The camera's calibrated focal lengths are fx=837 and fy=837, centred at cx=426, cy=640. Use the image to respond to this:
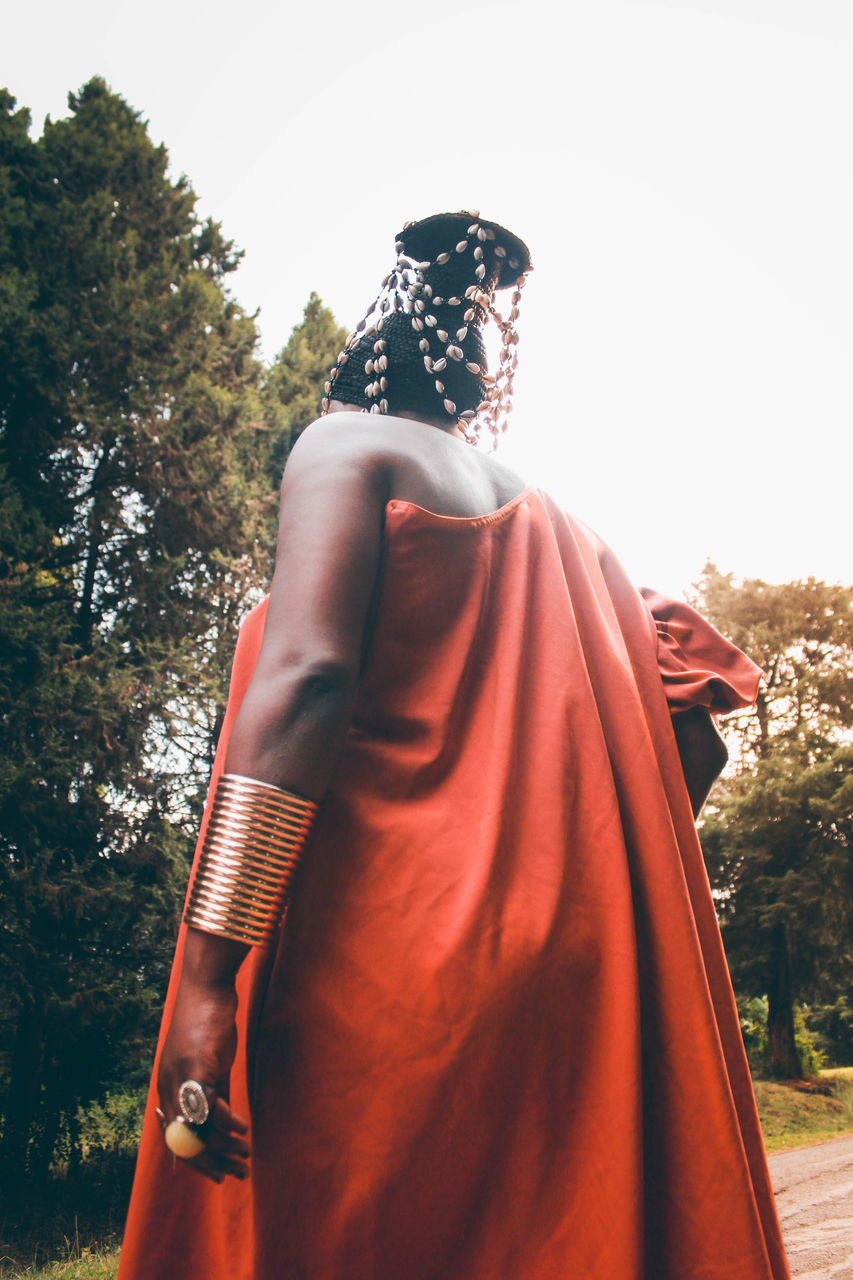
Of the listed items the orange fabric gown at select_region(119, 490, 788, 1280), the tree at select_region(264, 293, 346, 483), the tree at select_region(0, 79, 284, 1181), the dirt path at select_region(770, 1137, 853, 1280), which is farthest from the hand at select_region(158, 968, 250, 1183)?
the tree at select_region(264, 293, 346, 483)

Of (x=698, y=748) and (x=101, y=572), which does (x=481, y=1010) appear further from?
(x=101, y=572)

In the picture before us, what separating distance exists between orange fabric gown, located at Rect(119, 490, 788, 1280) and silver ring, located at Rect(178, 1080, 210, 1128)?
0.16 meters

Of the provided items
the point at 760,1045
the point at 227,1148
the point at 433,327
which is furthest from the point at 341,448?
the point at 760,1045

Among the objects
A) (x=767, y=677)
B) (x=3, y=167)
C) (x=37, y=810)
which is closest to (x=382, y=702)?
(x=37, y=810)

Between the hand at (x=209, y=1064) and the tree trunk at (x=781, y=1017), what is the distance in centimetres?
1886

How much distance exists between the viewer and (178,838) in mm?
9672

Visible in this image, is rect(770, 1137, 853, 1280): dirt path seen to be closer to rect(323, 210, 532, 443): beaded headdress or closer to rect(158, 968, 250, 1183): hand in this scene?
rect(158, 968, 250, 1183): hand

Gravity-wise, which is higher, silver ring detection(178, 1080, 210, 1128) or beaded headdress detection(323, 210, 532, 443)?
beaded headdress detection(323, 210, 532, 443)

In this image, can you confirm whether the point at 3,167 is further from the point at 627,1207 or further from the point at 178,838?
the point at 627,1207

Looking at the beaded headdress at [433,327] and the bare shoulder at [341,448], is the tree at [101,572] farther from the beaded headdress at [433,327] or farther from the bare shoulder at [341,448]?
the bare shoulder at [341,448]

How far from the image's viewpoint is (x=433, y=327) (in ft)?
5.55

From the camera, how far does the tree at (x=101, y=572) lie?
885 cm

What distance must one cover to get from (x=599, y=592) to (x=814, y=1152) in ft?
32.3

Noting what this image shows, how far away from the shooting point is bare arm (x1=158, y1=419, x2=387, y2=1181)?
1.01m
